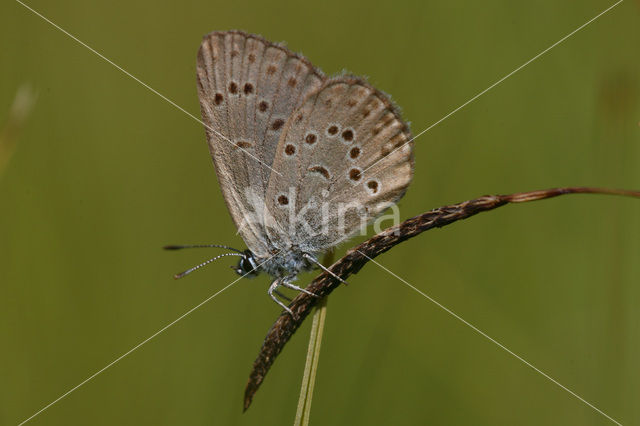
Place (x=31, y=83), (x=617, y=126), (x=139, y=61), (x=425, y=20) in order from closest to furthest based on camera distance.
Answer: (x=617, y=126) → (x=31, y=83) → (x=425, y=20) → (x=139, y=61)

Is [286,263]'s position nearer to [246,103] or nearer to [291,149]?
[291,149]

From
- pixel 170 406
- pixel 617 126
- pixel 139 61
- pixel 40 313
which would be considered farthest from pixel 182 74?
pixel 617 126

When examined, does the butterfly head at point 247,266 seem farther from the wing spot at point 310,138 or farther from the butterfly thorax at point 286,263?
the wing spot at point 310,138

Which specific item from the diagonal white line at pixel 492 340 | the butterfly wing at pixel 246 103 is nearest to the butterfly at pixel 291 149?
the butterfly wing at pixel 246 103

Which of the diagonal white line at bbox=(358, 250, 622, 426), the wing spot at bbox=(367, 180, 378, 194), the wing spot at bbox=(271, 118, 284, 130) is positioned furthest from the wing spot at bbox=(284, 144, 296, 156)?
the diagonal white line at bbox=(358, 250, 622, 426)

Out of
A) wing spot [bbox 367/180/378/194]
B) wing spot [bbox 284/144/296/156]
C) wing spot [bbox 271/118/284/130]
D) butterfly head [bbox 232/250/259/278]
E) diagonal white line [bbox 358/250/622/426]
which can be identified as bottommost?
diagonal white line [bbox 358/250/622/426]

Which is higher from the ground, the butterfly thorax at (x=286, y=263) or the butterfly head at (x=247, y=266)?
the butterfly head at (x=247, y=266)

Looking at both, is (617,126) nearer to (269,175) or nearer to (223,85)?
(269,175)

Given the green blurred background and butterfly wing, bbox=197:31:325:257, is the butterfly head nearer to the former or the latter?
butterfly wing, bbox=197:31:325:257
